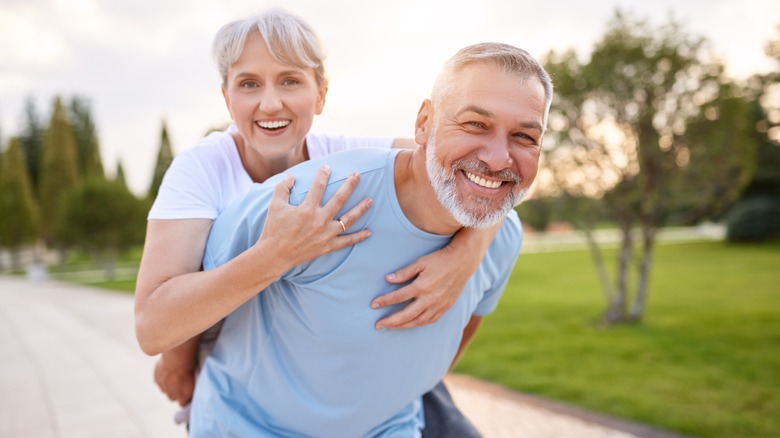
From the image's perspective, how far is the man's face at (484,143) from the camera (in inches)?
55.3

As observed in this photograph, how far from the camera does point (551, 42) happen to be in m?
9.23

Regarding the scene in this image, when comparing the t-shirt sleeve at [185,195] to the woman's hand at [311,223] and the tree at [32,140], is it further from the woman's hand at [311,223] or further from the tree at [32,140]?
the tree at [32,140]

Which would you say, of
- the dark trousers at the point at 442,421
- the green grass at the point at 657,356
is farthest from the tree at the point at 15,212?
the dark trousers at the point at 442,421

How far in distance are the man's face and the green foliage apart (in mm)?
37062

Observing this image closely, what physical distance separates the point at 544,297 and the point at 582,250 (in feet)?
52.6

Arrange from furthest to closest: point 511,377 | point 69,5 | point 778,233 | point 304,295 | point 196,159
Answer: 1. point 778,233
2. point 69,5
3. point 511,377
4. point 196,159
5. point 304,295

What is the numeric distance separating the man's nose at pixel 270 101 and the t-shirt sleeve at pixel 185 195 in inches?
9.9

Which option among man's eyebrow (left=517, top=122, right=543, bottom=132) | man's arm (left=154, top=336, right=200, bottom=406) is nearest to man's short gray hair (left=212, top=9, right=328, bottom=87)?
man's eyebrow (left=517, top=122, right=543, bottom=132)

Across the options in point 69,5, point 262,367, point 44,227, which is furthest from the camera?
point 44,227

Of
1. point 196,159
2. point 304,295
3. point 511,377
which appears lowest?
point 511,377

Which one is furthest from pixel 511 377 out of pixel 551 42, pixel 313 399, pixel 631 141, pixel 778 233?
pixel 778 233

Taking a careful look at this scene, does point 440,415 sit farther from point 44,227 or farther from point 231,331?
point 44,227

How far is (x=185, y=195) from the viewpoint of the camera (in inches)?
64.5

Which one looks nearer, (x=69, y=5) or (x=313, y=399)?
(x=313, y=399)
